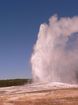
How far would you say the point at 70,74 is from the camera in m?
113

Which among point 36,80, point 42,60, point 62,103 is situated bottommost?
point 62,103

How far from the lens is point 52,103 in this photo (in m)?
48.4

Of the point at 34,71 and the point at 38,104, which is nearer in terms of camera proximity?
the point at 38,104

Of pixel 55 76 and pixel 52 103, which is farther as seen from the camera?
pixel 55 76

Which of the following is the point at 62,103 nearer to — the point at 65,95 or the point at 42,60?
the point at 65,95

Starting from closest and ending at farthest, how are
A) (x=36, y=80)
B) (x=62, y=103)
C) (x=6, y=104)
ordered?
(x=62, y=103)
(x=6, y=104)
(x=36, y=80)

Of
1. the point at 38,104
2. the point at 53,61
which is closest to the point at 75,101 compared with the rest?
the point at 38,104

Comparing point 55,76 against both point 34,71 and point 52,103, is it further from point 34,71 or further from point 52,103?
point 52,103

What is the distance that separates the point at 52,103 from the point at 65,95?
9210mm

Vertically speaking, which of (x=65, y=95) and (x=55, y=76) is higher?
(x=55, y=76)

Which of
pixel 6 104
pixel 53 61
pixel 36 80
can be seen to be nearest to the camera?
pixel 6 104

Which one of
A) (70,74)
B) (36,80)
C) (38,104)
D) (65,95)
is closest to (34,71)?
(36,80)

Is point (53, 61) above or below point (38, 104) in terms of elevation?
above

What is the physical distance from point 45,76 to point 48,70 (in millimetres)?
3004
